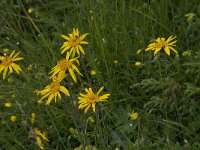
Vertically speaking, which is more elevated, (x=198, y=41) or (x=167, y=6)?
(x=167, y=6)

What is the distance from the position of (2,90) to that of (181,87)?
1.21 meters

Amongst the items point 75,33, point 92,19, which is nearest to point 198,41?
point 92,19

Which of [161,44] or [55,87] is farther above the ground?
[161,44]

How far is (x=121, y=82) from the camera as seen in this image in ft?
9.14

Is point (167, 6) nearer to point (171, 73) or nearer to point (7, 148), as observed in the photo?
point (171, 73)

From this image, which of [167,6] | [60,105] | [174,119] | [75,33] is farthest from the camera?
[167,6]

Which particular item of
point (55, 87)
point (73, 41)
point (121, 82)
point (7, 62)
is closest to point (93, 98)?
point (55, 87)

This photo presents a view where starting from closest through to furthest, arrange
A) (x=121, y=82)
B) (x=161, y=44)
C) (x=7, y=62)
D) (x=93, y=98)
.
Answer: (x=93, y=98)
(x=161, y=44)
(x=7, y=62)
(x=121, y=82)

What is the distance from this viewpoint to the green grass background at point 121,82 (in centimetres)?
233

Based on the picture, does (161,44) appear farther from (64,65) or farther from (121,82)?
(121,82)

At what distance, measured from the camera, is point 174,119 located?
247 centimetres

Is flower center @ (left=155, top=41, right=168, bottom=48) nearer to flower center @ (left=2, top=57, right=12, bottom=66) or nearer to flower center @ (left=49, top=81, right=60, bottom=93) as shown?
flower center @ (left=49, top=81, right=60, bottom=93)

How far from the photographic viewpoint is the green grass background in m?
2.33

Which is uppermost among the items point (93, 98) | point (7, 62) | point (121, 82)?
point (7, 62)
